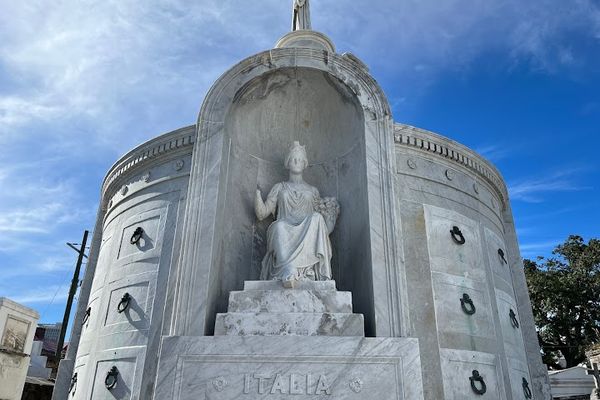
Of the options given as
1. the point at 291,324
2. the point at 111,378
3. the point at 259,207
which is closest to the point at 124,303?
the point at 111,378

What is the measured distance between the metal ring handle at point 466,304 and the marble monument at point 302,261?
0.08 ft

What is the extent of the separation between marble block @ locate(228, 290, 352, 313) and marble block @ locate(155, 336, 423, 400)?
54 cm

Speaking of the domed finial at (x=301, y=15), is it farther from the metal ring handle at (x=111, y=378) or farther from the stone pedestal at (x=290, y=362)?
the metal ring handle at (x=111, y=378)

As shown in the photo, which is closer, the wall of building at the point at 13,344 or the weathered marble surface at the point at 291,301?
the weathered marble surface at the point at 291,301

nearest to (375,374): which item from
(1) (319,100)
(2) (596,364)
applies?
(1) (319,100)

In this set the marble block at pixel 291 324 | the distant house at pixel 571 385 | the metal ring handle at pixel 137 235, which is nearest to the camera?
the marble block at pixel 291 324

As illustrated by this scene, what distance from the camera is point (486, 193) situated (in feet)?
36.6

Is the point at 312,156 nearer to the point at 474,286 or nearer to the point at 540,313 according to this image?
the point at 474,286

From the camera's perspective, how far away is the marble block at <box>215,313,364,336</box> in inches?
241

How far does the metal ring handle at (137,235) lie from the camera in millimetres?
9828

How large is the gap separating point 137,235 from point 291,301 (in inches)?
191

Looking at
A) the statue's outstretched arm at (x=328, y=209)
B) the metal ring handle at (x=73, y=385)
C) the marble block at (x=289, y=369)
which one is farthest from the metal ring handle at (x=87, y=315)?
the statue's outstretched arm at (x=328, y=209)

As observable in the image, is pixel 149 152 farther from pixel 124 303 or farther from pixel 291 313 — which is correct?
pixel 291 313

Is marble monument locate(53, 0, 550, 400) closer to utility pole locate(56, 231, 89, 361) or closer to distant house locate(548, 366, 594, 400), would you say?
distant house locate(548, 366, 594, 400)
